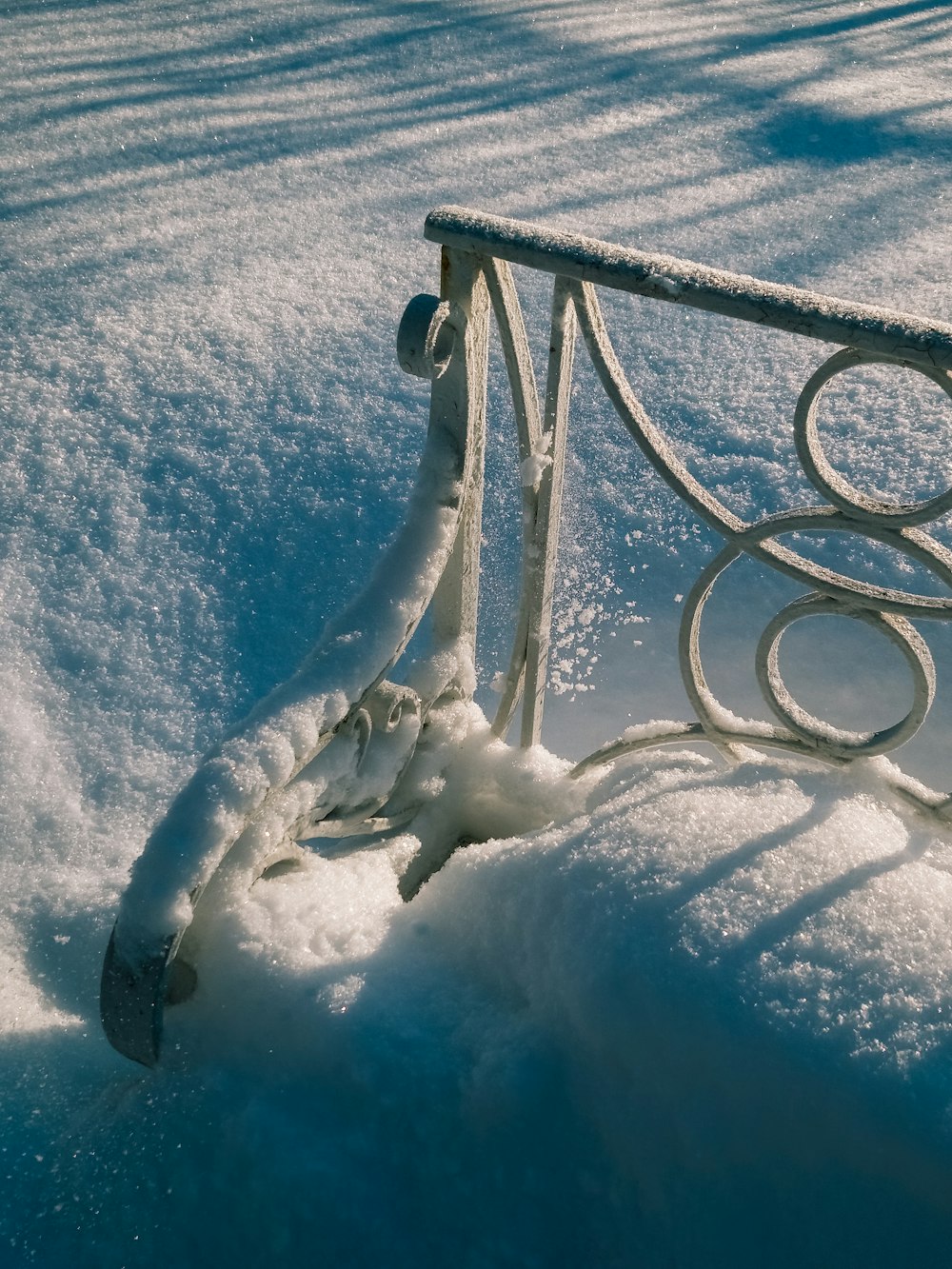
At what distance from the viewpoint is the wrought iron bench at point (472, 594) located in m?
0.77

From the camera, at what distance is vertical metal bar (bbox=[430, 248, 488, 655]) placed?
0.91m

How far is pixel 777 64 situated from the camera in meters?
2.83

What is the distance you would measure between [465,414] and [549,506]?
0.13 meters

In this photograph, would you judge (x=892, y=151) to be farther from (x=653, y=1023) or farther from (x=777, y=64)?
(x=653, y=1023)

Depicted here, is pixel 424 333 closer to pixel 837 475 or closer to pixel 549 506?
pixel 549 506

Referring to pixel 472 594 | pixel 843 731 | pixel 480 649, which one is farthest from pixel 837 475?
pixel 480 649

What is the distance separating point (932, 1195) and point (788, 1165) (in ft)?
0.32

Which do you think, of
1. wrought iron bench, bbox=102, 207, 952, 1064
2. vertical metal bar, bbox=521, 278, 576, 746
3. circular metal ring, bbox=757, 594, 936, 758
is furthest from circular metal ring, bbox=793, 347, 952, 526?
vertical metal bar, bbox=521, 278, 576, 746

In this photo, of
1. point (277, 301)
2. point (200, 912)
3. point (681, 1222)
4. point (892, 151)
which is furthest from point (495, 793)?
point (892, 151)

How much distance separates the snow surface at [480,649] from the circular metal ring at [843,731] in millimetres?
49

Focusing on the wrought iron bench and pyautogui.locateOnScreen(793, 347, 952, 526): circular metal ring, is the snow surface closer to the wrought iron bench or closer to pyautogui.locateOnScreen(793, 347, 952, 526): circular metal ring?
the wrought iron bench

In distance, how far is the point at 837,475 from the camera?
0.77m

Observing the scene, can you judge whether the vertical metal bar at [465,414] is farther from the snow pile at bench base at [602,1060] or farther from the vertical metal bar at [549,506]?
the snow pile at bench base at [602,1060]

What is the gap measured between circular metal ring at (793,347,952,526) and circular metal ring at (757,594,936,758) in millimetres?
105
